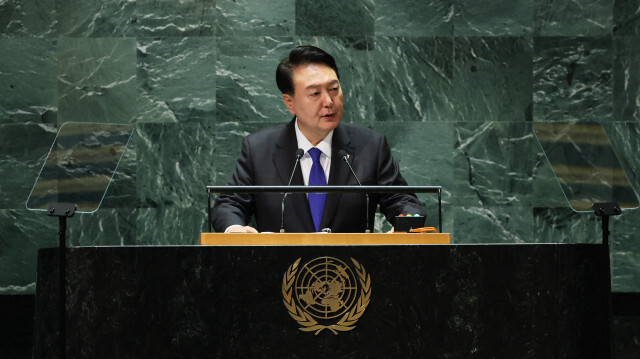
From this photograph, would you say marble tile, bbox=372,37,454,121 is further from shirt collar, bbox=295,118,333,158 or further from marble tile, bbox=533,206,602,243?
shirt collar, bbox=295,118,333,158

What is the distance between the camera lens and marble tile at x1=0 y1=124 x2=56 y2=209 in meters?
4.91

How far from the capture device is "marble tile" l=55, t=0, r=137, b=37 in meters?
4.95

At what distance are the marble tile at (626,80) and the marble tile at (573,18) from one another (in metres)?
0.16

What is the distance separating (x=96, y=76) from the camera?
4.95 m

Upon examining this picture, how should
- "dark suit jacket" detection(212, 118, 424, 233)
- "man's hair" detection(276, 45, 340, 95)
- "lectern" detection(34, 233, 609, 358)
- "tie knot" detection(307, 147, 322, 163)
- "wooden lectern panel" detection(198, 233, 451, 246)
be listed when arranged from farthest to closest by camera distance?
"man's hair" detection(276, 45, 340, 95) < "tie knot" detection(307, 147, 322, 163) < "dark suit jacket" detection(212, 118, 424, 233) < "wooden lectern panel" detection(198, 233, 451, 246) < "lectern" detection(34, 233, 609, 358)

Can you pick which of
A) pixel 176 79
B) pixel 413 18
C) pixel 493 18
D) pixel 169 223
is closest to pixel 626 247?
pixel 493 18

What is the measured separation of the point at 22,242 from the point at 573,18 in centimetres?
403

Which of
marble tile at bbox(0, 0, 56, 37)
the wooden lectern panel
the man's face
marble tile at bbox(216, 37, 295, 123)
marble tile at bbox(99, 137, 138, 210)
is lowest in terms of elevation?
the wooden lectern panel

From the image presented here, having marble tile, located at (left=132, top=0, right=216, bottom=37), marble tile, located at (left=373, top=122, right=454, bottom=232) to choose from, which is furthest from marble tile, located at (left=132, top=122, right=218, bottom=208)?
marble tile, located at (left=373, top=122, right=454, bottom=232)

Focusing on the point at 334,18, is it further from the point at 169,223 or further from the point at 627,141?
the point at 627,141

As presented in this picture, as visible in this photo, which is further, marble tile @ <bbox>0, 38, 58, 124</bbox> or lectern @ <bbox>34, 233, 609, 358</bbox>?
→ marble tile @ <bbox>0, 38, 58, 124</bbox>

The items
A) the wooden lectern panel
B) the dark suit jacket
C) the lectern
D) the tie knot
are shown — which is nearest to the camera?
the lectern

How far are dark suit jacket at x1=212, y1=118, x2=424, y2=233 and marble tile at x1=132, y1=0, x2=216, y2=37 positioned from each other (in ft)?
5.05

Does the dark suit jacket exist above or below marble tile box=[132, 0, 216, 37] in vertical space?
below
